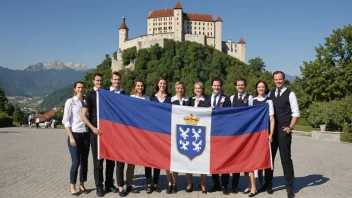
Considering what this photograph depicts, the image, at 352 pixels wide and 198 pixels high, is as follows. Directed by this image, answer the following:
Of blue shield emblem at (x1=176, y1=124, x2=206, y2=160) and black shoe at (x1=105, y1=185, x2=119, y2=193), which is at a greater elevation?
blue shield emblem at (x1=176, y1=124, x2=206, y2=160)

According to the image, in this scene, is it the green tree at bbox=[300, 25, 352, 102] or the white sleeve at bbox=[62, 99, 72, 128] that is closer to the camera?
the white sleeve at bbox=[62, 99, 72, 128]

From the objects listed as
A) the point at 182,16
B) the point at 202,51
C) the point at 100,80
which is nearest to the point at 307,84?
the point at 100,80

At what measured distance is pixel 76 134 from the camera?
7676mm

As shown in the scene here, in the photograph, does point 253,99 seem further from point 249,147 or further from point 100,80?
point 100,80

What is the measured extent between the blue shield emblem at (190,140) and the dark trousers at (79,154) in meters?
2.05

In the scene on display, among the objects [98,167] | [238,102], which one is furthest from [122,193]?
[238,102]

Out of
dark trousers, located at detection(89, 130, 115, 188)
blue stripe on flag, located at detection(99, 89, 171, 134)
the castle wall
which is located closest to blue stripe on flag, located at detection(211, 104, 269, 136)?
blue stripe on flag, located at detection(99, 89, 171, 134)

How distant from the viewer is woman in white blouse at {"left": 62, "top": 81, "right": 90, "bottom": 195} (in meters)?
7.61

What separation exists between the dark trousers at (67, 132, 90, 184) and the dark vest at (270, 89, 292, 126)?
426 cm

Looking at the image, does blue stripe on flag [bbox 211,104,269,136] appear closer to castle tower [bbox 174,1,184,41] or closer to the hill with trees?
the hill with trees

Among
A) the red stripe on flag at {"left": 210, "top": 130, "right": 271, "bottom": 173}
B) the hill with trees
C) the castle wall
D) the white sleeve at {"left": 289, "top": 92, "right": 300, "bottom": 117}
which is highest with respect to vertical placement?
the castle wall

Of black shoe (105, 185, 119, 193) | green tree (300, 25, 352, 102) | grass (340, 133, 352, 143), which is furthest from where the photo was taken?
green tree (300, 25, 352, 102)

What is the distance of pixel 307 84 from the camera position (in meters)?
41.0

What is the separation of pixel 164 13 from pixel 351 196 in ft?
379
